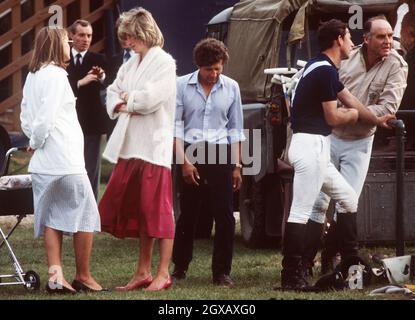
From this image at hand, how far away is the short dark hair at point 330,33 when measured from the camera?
10492 mm

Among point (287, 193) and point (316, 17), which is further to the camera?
point (316, 17)

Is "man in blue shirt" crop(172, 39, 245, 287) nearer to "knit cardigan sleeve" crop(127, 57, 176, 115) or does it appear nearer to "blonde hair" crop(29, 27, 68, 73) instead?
"knit cardigan sleeve" crop(127, 57, 176, 115)

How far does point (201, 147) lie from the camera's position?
11.1 metres

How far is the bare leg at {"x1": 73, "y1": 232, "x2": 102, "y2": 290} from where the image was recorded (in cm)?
1069

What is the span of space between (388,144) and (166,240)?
3.22 meters

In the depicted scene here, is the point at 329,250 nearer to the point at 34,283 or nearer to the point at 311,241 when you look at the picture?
the point at 311,241

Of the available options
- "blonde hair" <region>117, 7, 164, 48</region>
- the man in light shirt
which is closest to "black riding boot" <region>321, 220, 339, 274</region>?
the man in light shirt

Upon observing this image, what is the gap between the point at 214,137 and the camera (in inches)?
440

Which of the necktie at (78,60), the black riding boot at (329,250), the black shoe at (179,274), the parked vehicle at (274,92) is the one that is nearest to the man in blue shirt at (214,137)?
the black shoe at (179,274)

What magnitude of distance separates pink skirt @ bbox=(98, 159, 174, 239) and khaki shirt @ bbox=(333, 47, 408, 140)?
4.59 ft

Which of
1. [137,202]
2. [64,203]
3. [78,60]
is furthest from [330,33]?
[78,60]

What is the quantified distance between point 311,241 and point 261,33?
3778mm

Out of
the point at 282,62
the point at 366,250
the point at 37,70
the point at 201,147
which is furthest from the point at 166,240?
the point at 282,62
